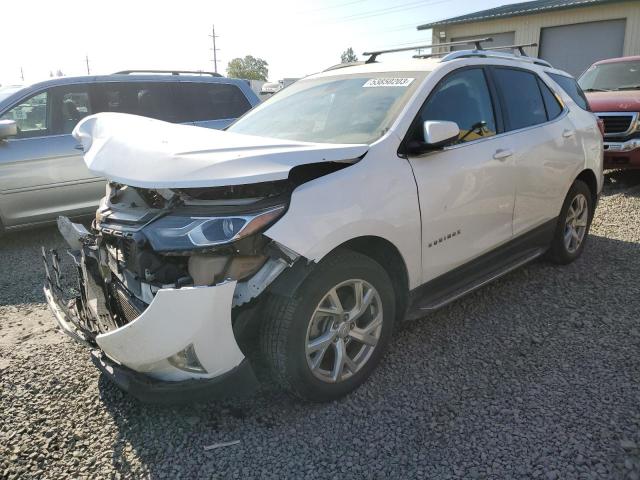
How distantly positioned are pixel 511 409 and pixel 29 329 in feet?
10.7

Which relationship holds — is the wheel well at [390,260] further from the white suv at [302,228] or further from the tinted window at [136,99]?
the tinted window at [136,99]

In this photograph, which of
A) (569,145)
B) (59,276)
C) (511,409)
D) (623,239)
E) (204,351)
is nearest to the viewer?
(204,351)

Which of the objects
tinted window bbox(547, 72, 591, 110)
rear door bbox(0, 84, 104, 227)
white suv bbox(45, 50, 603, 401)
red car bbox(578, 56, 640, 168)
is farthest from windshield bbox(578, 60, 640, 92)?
rear door bbox(0, 84, 104, 227)

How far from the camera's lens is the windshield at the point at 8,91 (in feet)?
18.5

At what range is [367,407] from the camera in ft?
8.98

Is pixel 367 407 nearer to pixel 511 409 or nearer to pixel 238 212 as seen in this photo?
pixel 511 409

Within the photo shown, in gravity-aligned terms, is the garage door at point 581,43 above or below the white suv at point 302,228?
above

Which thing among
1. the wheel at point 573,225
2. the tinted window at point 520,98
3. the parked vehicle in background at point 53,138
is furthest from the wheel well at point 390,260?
the parked vehicle in background at point 53,138

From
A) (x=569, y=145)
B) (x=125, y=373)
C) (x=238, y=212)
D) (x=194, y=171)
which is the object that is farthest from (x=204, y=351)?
(x=569, y=145)

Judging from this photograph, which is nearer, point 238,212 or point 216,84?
point 238,212

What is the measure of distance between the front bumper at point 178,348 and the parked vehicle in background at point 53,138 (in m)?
3.65

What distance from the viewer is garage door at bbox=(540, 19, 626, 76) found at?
17375 millimetres

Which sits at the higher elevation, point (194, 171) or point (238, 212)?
point (194, 171)

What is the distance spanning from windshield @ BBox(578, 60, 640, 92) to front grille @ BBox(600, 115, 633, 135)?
53.1 inches
